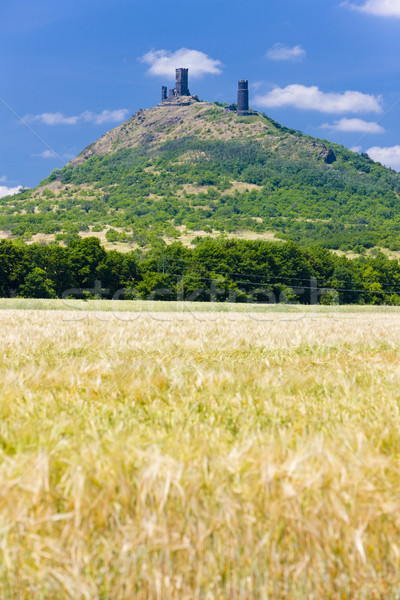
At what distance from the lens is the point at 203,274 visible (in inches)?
3866

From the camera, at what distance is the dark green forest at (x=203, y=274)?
8295 cm

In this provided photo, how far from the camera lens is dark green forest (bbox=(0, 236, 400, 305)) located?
8295 cm

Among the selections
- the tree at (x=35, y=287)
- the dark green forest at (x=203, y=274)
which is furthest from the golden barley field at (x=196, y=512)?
the dark green forest at (x=203, y=274)

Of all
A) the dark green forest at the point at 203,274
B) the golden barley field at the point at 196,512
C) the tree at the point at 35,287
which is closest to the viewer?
the golden barley field at the point at 196,512

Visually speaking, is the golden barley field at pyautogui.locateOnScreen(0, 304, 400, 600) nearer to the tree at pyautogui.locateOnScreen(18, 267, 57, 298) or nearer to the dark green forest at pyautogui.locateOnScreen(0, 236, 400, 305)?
the tree at pyautogui.locateOnScreen(18, 267, 57, 298)

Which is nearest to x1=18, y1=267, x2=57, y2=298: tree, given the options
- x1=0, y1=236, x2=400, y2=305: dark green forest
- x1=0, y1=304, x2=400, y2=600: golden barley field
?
x1=0, y1=236, x2=400, y2=305: dark green forest

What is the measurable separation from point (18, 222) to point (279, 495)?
8092 inches

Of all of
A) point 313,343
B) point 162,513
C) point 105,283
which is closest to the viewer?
point 162,513

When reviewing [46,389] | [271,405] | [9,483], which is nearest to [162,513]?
[9,483]

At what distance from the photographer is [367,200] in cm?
19625

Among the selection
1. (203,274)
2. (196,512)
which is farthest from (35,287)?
(196,512)

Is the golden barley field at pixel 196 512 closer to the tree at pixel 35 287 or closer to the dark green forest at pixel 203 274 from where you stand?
the tree at pixel 35 287

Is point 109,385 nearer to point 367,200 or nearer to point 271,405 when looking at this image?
point 271,405

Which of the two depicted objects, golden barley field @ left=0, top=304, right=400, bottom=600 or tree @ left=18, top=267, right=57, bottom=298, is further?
tree @ left=18, top=267, right=57, bottom=298
